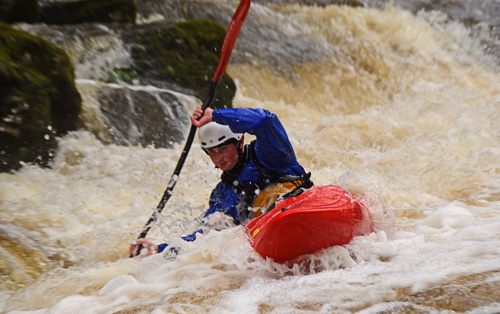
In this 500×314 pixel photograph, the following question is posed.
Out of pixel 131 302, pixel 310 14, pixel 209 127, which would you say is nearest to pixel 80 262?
pixel 131 302

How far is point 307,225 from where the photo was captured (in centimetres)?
217

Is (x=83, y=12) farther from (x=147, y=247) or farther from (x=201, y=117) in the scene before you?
(x=147, y=247)

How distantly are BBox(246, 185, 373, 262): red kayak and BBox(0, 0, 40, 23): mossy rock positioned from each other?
6060 mm

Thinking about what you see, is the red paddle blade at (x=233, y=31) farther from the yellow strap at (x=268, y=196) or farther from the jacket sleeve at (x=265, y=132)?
the yellow strap at (x=268, y=196)

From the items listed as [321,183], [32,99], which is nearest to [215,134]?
[321,183]

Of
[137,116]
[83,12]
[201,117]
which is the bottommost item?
[201,117]

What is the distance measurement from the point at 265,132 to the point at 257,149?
0.49ft

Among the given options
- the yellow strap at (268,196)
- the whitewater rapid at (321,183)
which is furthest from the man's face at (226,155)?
the whitewater rapid at (321,183)

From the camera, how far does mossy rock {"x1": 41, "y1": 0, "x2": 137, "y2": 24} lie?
707cm

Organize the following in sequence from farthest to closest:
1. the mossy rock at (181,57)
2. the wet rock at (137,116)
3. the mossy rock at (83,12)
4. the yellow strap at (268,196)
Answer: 1. the mossy rock at (83,12)
2. the mossy rock at (181,57)
3. the wet rock at (137,116)
4. the yellow strap at (268,196)

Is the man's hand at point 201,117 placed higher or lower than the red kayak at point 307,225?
higher

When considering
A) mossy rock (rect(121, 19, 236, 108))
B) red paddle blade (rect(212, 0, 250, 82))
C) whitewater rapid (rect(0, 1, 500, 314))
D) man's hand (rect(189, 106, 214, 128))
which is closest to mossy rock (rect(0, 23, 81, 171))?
whitewater rapid (rect(0, 1, 500, 314))

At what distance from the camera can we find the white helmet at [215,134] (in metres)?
2.78

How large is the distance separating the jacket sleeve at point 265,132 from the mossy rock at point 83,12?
5390mm
